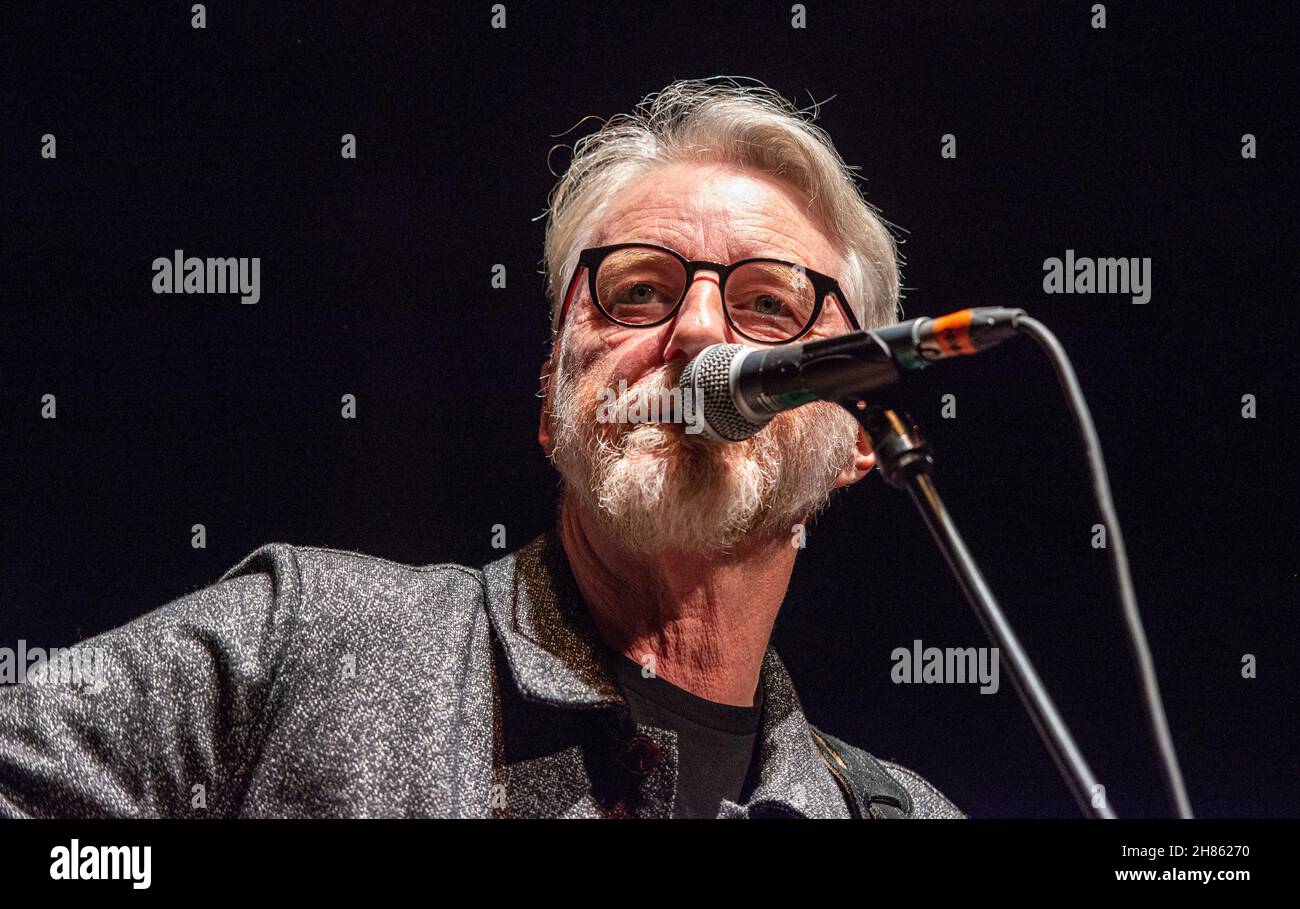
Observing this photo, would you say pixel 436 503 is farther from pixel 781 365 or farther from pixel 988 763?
pixel 988 763

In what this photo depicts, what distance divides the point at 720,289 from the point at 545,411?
408mm

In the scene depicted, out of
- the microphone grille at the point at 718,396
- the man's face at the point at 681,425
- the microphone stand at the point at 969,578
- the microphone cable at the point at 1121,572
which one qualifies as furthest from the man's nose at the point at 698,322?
the microphone cable at the point at 1121,572

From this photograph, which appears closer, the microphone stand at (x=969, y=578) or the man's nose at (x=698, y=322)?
the microphone stand at (x=969, y=578)

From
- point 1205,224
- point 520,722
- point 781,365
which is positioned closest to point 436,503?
point 520,722

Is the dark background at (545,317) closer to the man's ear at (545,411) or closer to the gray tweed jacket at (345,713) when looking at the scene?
the man's ear at (545,411)

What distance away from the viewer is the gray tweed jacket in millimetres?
1264

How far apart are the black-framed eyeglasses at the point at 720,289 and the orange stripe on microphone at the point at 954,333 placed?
664 mm

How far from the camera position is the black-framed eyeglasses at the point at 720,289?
162 centimetres

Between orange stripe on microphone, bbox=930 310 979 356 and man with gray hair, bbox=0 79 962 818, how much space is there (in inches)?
22.7

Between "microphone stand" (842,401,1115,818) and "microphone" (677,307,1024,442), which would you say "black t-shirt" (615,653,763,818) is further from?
"microphone stand" (842,401,1115,818)

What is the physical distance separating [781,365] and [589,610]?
2.25 feet

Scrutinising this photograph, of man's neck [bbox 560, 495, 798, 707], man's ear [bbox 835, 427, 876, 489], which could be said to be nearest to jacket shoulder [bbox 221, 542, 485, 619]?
man's neck [bbox 560, 495, 798, 707]
